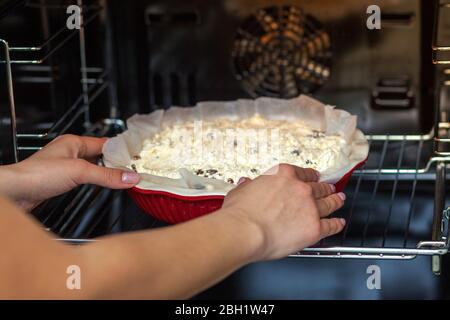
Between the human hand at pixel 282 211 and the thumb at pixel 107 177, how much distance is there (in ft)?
0.68

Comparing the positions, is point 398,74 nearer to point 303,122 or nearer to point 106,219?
point 303,122

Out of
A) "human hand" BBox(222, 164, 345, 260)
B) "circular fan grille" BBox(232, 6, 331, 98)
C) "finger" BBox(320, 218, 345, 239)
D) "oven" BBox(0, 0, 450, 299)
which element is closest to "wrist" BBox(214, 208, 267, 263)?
"human hand" BBox(222, 164, 345, 260)

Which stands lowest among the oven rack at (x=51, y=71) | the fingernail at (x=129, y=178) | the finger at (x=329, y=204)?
the finger at (x=329, y=204)

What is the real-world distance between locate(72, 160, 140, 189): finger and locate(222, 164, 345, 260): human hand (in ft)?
0.68

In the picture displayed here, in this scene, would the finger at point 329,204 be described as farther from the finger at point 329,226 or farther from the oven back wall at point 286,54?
the oven back wall at point 286,54

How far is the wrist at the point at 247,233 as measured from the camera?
3.59 feet

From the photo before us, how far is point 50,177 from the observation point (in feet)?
4.39

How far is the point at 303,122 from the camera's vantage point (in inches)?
64.9

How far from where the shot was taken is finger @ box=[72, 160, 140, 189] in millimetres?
1349

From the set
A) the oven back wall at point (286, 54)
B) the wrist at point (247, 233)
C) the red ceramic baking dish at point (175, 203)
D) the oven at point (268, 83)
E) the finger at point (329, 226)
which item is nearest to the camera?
the wrist at point (247, 233)

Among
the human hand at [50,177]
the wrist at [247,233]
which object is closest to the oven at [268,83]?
the human hand at [50,177]
